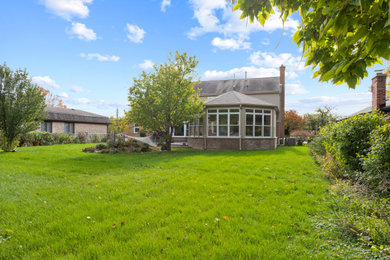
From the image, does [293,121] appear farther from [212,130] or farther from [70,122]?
[70,122]

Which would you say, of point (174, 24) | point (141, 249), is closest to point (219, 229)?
point (141, 249)

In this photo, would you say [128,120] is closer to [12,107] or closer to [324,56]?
[12,107]

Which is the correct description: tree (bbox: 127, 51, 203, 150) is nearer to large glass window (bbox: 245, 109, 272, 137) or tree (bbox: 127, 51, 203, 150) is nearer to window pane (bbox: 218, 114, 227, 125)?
window pane (bbox: 218, 114, 227, 125)

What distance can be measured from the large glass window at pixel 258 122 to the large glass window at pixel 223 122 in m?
0.92

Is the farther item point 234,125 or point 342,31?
point 234,125

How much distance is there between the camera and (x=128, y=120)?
49.8ft

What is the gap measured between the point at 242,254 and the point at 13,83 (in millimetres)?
16932

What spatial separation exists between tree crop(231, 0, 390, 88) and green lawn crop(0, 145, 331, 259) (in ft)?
7.44

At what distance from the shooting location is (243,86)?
1104 inches

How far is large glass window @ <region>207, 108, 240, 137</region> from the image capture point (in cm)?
1689

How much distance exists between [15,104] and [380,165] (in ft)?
58.6

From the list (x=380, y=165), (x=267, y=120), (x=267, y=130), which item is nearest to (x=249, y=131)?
(x=267, y=130)

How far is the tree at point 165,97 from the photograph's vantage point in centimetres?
1442

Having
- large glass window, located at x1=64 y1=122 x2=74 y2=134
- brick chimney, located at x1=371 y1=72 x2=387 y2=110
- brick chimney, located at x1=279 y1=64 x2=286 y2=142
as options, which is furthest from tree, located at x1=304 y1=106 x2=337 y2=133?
large glass window, located at x1=64 y1=122 x2=74 y2=134
